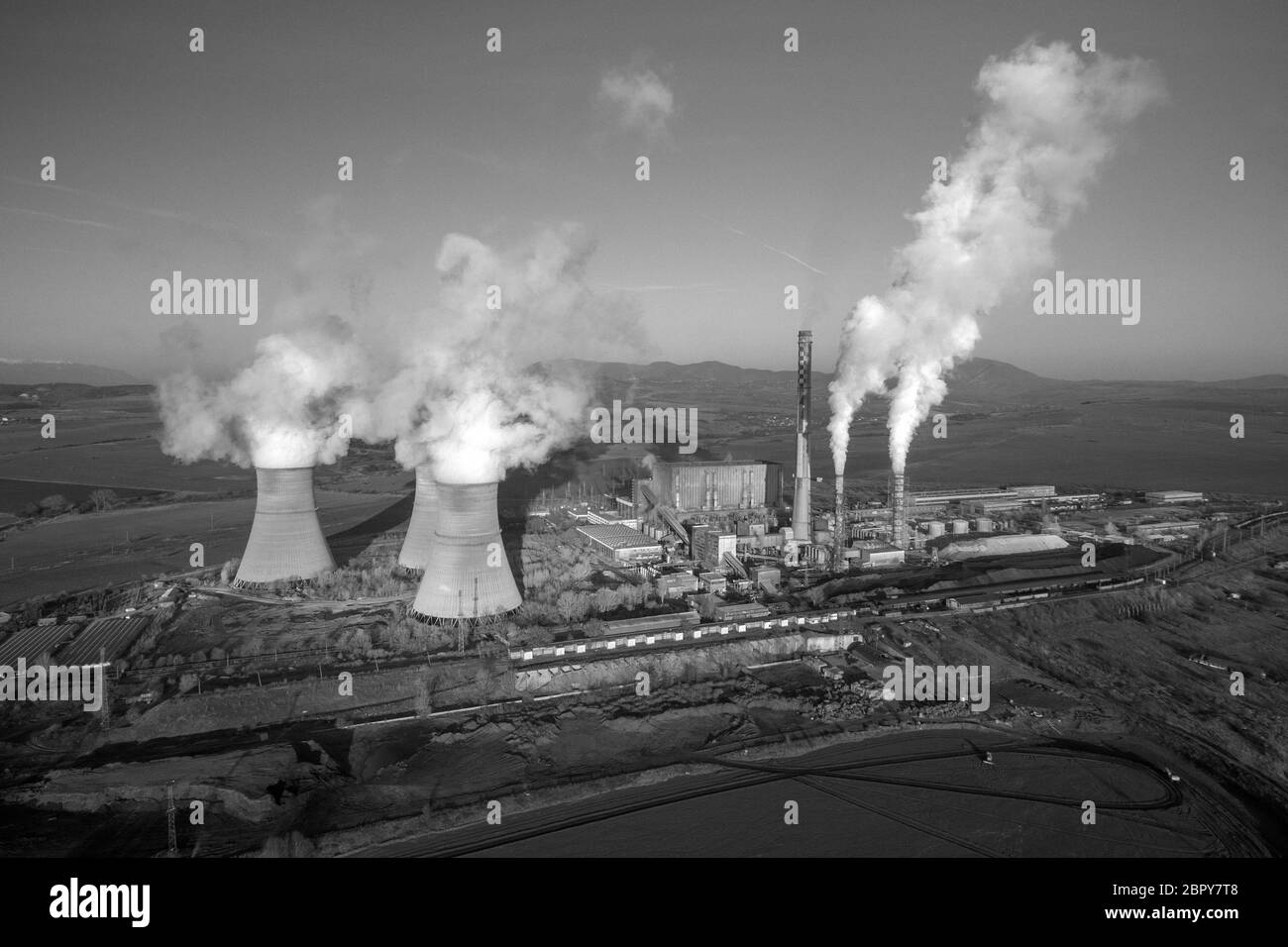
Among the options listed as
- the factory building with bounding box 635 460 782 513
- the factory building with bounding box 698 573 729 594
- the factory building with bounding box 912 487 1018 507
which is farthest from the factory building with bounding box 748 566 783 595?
the factory building with bounding box 912 487 1018 507

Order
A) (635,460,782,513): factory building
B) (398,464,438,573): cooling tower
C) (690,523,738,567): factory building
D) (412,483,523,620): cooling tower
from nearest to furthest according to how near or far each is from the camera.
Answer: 1. (412,483,523,620): cooling tower
2. (398,464,438,573): cooling tower
3. (690,523,738,567): factory building
4. (635,460,782,513): factory building

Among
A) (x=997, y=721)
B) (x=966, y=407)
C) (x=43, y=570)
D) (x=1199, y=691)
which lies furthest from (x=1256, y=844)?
(x=966, y=407)

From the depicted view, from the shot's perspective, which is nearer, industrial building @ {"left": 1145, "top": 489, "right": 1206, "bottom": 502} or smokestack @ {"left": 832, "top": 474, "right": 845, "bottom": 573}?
smokestack @ {"left": 832, "top": 474, "right": 845, "bottom": 573}

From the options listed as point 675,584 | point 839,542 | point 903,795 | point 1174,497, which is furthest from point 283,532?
point 1174,497

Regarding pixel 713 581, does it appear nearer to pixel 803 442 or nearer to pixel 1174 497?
pixel 803 442

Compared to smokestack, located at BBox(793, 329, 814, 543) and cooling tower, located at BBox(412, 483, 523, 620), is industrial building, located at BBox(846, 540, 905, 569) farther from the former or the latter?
cooling tower, located at BBox(412, 483, 523, 620)
